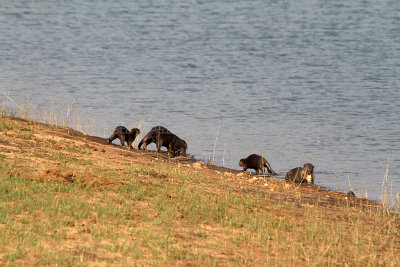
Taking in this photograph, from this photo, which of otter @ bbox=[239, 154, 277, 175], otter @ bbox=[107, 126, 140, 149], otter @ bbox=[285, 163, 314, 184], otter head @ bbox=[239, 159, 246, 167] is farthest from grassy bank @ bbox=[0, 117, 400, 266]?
otter @ bbox=[107, 126, 140, 149]

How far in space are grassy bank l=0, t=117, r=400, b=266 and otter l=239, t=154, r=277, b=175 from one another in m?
2.25

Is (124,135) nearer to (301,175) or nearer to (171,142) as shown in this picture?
(171,142)

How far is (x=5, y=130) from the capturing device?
43.6 feet

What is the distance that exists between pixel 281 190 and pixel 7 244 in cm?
567

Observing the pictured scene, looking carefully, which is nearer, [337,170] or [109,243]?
[109,243]

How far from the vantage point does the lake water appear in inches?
669

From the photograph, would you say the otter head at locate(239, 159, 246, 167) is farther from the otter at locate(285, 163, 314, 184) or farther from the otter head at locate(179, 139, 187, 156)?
the otter head at locate(179, 139, 187, 156)

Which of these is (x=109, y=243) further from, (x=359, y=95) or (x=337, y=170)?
(x=359, y=95)

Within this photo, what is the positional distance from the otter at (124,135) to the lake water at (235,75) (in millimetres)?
1507

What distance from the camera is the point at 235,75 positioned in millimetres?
25031

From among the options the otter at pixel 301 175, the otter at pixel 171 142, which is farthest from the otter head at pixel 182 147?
the otter at pixel 301 175

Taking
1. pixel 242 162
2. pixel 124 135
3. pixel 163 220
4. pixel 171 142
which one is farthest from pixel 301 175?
pixel 163 220

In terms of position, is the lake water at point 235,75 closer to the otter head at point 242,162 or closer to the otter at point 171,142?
the otter at point 171,142

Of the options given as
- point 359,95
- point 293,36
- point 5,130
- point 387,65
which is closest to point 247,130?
point 359,95
